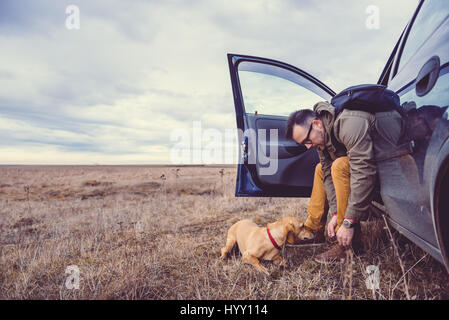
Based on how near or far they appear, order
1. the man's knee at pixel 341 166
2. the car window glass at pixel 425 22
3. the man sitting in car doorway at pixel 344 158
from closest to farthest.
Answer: the car window glass at pixel 425 22 → the man sitting in car doorway at pixel 344 158 → the man's knee at pixel 341 166

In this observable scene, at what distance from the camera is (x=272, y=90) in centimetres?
319

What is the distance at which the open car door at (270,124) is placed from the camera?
293 cm

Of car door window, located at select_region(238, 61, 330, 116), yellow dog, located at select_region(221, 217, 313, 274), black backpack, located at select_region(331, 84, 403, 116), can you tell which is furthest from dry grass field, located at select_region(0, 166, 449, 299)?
car door window, located at select_region(238, 61, 330, 116)

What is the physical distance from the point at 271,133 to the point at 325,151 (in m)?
0.71

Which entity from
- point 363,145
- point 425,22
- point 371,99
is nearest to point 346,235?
point 363,145

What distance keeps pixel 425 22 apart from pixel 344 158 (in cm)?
105

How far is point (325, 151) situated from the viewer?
2486mm

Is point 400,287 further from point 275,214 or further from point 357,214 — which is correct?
point 275,214

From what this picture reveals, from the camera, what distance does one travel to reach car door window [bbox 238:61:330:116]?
309 centimetres

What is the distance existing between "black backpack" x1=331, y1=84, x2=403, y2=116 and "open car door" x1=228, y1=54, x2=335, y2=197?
1090 mm

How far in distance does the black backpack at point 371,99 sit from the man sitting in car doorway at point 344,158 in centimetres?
4

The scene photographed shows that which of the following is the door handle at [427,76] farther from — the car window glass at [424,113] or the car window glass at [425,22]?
the car window glass at [425,22]

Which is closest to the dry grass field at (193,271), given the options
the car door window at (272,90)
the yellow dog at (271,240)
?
the yellow dog at (271,240)
